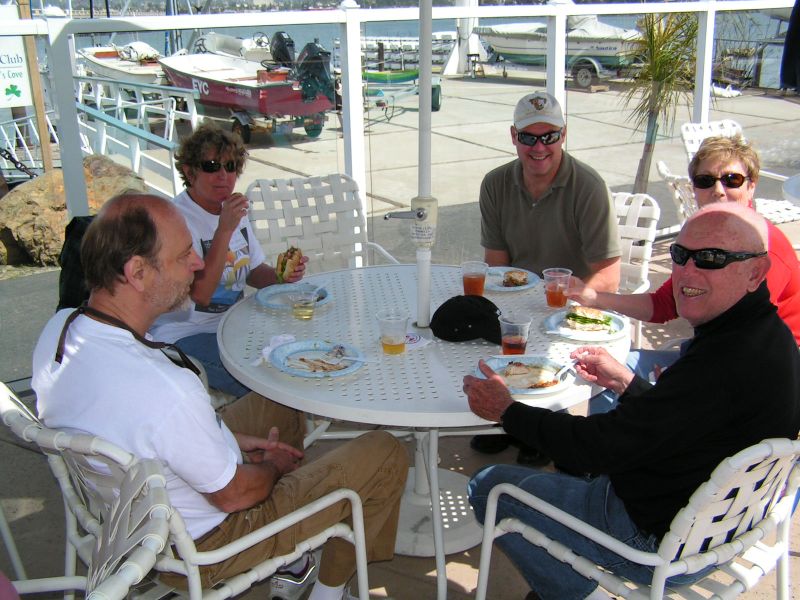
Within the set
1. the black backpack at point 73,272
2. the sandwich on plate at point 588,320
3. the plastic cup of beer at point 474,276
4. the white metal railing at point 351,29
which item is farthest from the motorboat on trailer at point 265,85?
the sandwich on plate at point 588,320

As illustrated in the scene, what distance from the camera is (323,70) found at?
180 inches

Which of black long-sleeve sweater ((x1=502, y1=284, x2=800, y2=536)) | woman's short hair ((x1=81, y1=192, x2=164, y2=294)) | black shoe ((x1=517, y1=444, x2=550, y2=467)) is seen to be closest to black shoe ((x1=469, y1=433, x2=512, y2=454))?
black shoe ((x1=517, y1=444, x2=550, y2=467))

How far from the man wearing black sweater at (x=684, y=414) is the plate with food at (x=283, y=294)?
0.97 m

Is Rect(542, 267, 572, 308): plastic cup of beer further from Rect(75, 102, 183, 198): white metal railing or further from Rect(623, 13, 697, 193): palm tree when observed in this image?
Rect(623, 13, 697, 193): palm tree

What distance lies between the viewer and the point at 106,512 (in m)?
1.74

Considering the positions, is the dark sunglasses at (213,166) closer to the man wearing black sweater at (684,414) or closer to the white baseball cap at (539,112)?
the white baseball cap at (539,112)

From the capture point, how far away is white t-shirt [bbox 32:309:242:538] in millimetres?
1662

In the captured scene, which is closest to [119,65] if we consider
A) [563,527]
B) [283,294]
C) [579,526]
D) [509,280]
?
[283,294]

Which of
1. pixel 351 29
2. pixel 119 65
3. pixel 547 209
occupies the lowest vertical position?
pixel 547 209

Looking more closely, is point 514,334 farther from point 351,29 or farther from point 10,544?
point 351,29

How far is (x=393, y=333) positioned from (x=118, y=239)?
0.90m

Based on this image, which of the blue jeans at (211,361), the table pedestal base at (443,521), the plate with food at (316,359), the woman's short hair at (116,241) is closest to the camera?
the woman's short hair at (116,241)

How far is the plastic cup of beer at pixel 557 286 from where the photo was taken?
9.02 feet

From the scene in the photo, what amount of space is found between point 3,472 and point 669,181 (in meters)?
3.96
